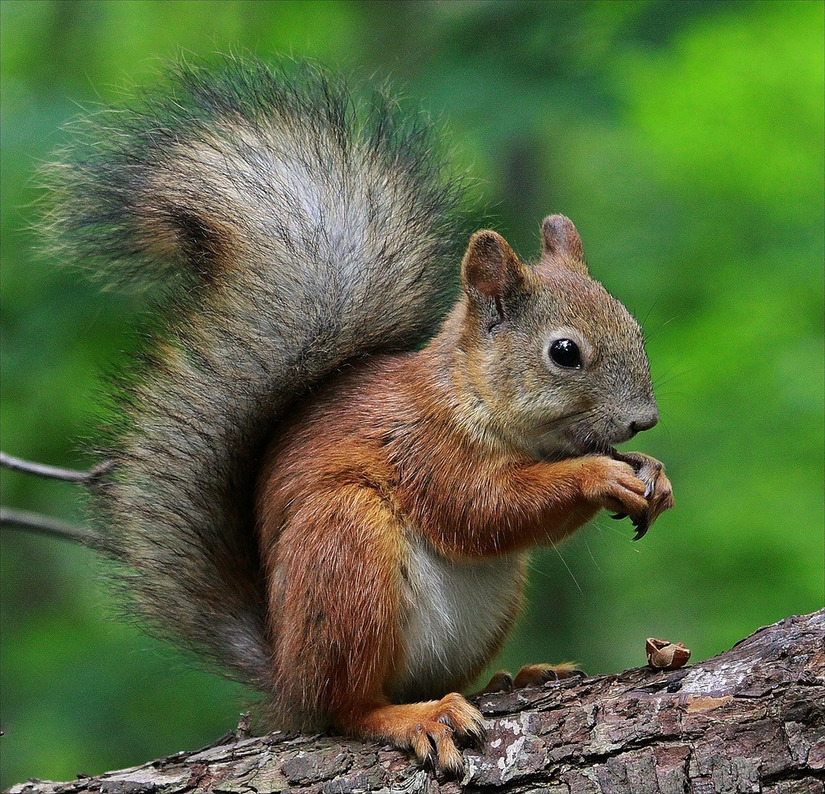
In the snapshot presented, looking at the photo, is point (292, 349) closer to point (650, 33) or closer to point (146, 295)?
point (146, 295)

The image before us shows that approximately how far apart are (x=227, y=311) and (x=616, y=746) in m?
1.46

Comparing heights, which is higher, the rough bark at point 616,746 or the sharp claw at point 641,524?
the sharp claw at point 641,524

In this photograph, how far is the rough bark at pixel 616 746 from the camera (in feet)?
6.17

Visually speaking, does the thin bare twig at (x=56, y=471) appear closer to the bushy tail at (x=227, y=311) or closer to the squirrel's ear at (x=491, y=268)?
the bushy tail at (x=227, y=311)

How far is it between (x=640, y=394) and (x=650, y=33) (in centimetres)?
186

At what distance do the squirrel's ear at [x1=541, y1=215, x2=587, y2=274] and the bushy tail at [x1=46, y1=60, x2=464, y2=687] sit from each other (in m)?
0.37

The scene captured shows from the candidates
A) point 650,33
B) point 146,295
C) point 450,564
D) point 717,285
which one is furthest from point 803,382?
point 146,295

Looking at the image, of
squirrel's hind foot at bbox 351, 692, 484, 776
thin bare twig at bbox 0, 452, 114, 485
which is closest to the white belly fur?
squirrel's hind foot at bbox 351, 692, 484, 776

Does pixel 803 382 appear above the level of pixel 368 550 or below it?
above

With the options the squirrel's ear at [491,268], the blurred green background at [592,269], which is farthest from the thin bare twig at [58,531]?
the squirrel's ear at [491,268]

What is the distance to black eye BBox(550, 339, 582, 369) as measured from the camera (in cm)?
250

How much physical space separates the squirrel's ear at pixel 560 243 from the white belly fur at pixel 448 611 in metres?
0.89

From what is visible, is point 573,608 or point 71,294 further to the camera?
point 573,608

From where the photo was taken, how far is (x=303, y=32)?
16.7 feet
